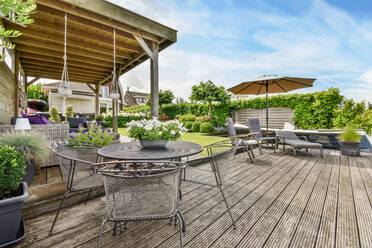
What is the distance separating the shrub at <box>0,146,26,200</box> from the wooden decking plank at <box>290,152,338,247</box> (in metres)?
2.22

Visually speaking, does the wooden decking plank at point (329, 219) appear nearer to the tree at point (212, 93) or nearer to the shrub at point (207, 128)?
the shrub at point (207, 128)

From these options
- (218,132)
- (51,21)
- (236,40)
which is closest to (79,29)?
(51,21)

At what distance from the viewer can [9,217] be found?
4.16 feet

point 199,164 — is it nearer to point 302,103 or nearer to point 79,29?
point 79,29

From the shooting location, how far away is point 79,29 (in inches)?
158

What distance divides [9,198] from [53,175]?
1302 mm

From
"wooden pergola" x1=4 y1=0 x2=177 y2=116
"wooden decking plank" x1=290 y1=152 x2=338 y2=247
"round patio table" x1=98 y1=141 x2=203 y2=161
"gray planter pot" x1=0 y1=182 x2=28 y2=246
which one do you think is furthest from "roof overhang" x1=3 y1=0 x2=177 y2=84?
"wooden decking plank" x1=290 y1=152 x2=338 y2=247

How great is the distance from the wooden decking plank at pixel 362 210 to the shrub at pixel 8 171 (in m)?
2.77

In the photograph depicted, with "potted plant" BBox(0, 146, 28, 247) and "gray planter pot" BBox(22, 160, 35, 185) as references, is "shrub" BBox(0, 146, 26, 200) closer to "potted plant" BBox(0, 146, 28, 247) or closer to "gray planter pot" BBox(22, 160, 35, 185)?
"potted plant" BBox(0, 146, 28, 247)

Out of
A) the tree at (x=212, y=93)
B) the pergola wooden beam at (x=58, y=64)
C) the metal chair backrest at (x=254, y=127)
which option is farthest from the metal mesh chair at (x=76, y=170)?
the tree at (x=212, y=93)

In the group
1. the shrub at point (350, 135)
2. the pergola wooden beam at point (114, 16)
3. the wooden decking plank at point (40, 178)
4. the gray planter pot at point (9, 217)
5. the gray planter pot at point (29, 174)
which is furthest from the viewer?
the shrub at point (350, 135)

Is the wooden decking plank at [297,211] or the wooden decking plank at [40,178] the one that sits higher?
the wooden decking plank at [40,178]

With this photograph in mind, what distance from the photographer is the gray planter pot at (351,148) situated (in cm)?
447

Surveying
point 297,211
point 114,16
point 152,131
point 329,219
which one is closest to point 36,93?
point 114,16
